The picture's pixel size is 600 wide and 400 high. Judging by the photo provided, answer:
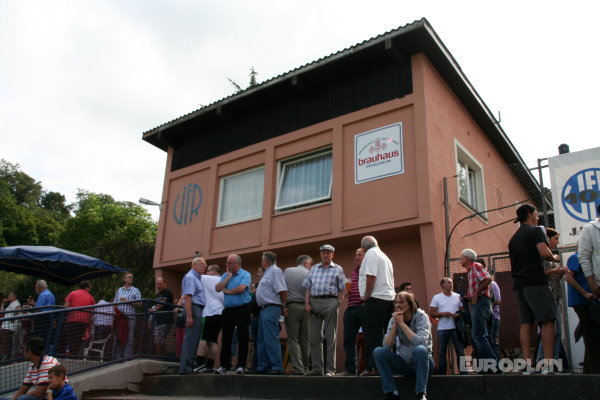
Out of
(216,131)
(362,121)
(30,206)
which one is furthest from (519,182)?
(30,206)

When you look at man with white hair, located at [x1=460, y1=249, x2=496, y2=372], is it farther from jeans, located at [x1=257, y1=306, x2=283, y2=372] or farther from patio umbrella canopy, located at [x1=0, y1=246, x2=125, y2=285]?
patio umbrella canopy, located at [x1=0, y1=246, x2=125, y2=285]

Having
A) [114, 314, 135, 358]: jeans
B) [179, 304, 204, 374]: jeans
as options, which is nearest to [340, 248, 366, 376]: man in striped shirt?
[179, 304, 204, 374]: jeans

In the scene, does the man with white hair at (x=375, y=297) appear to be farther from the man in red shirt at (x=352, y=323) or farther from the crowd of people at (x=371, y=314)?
the man in red shirt at (x=352, y=323)

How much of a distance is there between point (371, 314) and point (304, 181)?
6.41m

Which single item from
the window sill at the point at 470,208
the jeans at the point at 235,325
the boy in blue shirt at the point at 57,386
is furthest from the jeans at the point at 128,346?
the window sill at the point at 470,208

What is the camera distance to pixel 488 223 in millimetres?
13258

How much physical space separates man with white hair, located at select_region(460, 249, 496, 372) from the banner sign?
5.00 ft

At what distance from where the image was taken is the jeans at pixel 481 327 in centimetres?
724

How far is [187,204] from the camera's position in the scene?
15.4 meters

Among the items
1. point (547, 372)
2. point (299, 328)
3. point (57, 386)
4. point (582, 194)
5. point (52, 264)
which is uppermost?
point (582, 194)

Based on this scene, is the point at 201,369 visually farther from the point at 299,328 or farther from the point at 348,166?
the point at 348,166

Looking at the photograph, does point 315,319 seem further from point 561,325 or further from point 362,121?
point 362,121

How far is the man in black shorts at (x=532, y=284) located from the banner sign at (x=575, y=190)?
2321 mm

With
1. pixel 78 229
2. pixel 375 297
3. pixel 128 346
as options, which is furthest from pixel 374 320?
pixel 78 229
